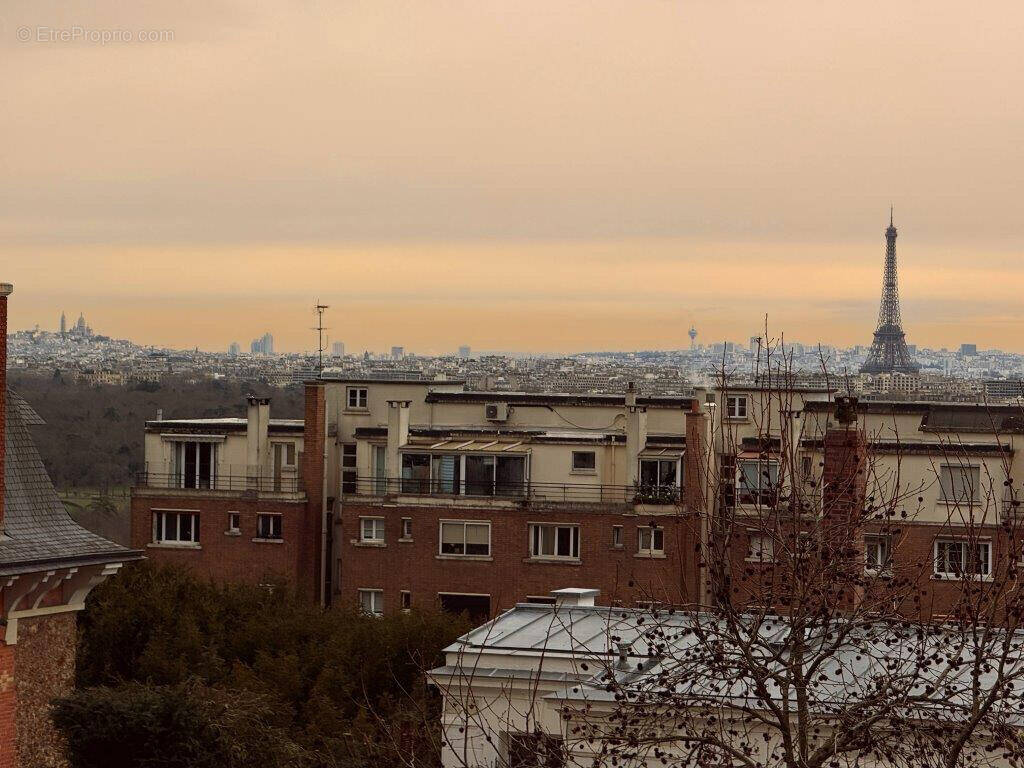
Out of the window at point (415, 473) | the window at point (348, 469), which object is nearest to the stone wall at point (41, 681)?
the window at point (415, 473)

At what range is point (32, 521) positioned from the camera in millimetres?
24234

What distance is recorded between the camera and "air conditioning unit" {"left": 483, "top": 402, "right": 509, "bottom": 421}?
219 feet

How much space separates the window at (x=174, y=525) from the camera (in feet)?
203

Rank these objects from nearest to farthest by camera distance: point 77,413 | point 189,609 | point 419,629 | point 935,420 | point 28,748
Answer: point 28,748, point 419,629, point 189,609, point 935,420, point 77,413

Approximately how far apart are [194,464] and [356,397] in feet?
21.5

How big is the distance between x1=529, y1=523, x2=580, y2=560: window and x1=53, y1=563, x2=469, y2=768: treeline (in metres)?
11.9

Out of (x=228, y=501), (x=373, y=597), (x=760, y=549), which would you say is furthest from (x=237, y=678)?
(x=228, y=501)

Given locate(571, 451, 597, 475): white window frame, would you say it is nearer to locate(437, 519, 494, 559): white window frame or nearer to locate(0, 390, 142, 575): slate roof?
locate(437, 519, 494, 559): white window frame

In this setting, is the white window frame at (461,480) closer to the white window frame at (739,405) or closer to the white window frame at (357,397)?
the white window frame at (357,397)

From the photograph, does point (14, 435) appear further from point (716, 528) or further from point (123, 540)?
point (123, 540)

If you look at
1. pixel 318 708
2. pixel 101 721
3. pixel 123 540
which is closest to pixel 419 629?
pixel 318 708

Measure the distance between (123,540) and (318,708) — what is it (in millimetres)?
60288

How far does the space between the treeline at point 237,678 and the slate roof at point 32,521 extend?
1.93 meters

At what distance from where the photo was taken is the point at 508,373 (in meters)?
145
